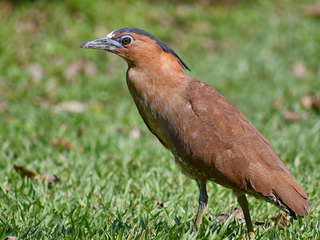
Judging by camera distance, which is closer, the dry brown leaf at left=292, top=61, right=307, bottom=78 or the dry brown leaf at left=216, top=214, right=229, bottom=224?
the dry brown leaf at left=216, top=214, right=229, bottom=224

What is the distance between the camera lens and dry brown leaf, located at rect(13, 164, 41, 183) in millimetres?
4988

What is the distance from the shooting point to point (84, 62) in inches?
367

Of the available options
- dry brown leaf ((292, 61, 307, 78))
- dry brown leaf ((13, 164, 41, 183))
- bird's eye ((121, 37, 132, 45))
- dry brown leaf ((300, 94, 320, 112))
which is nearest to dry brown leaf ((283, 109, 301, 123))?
dry brown leaf ((300, 94, 320, 112))

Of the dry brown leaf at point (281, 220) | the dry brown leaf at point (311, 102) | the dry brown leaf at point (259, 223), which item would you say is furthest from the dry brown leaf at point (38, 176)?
the dry brown leaf at point (311, 102)

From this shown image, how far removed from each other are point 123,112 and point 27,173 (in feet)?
8.66

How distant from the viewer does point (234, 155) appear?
12.2 feet

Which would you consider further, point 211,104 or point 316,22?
point 316,22

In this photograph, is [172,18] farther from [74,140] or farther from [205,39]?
[74,140]

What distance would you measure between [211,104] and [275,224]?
3.26ft

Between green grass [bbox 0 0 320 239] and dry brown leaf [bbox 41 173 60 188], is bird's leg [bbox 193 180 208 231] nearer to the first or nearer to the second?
green grass [bbox 0 0 320 239]

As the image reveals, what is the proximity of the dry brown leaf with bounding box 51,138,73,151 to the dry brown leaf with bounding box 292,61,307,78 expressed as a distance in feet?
13.9

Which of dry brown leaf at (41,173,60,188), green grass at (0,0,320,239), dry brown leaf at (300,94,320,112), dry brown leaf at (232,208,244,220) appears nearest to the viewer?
green grass at (0,0,320,239)

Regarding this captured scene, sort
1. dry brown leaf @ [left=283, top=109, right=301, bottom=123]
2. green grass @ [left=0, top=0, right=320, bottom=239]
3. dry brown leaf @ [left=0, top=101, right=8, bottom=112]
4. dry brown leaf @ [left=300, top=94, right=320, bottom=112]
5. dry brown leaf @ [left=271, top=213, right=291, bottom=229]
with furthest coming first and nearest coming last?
dry brown leaf @ [left=0, top=101, right=8, bottom=112] < dry brown leaf @ [left=300, top=94, right=320, bottom=112] < dry brown leaf @ [left=283, top=109, right=301, bottom=123] < dry brown leaf @ [left=271, top=213, right=291, bottom=229] < green grass @ [left=0, top=0, right=320, bottom=239]

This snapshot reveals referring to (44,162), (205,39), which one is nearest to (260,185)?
(44,162)
